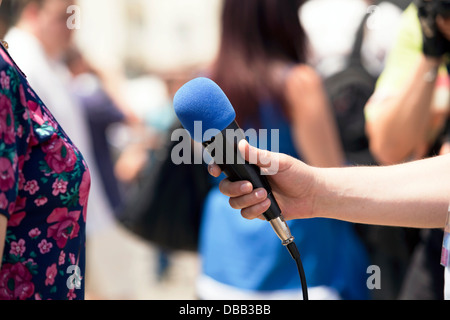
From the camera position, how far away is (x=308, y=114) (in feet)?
6.96

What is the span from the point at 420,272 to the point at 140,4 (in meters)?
17.3

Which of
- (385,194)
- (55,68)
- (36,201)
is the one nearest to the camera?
(36,201)

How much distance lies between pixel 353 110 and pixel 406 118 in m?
0.57

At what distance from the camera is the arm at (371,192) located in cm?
125

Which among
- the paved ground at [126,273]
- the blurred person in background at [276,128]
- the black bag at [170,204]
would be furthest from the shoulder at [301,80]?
the paved ground at [126,273]

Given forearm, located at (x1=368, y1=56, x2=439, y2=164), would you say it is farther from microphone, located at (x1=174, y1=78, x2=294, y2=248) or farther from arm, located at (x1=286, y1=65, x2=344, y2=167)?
microphone, located at (x1=174, y1=78, x2=294, y2=248)

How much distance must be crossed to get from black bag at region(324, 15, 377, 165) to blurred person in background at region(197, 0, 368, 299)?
609mm

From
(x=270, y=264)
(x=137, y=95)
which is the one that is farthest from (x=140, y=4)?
(x=270, y=264)

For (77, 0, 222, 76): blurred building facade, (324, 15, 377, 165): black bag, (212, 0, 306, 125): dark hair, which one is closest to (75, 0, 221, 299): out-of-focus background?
(77, 0, 222, 76): blurred building facade

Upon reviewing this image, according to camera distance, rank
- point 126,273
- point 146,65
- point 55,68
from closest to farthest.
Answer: point 55,68 < point 126,273 < point 146,65

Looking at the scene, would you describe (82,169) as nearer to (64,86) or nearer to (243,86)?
(243,86)

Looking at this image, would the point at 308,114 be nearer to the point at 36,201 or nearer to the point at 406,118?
the point at 406,118

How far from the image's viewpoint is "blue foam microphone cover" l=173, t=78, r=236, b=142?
1087mm

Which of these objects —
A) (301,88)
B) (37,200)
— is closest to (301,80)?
(301,88)
